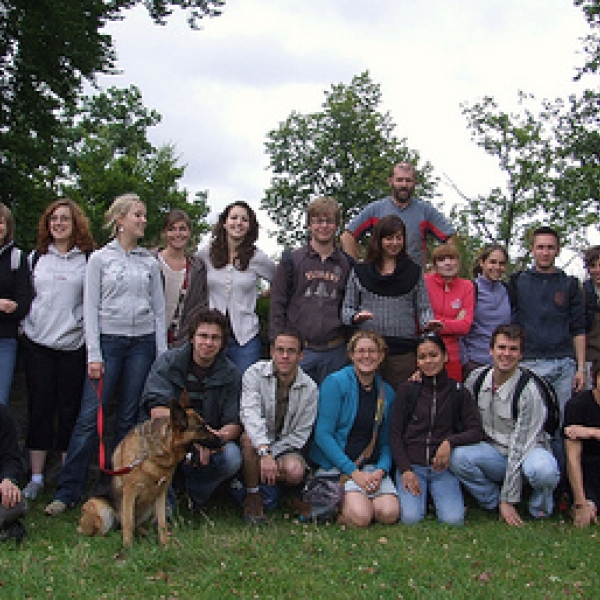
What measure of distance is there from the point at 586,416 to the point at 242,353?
3.02 meters

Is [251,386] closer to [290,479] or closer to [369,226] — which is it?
[290,479]

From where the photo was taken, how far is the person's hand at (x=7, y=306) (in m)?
6.61

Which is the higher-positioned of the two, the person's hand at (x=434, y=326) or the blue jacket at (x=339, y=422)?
the person's hand at (x=434, y=326)

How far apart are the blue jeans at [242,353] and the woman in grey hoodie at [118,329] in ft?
2.02

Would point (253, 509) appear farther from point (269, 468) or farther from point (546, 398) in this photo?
point (546, 398)

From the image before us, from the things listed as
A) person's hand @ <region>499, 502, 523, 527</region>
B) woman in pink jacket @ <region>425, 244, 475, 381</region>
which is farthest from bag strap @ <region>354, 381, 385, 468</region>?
person's hand @ <region>499, 502, 523, 527</region>

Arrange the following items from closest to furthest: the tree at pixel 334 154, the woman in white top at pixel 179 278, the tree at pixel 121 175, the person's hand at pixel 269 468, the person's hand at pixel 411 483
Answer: the person's hand at pixel 269 468 → the person's hand at pixel 411 483 → the woman in white top at pixel 179 278 → the tree at pixel 121 175 → the tree at pixel 334 154

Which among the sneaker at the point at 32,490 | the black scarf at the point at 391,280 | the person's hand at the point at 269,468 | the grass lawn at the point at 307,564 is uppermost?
the black scarf at the point at 391,280

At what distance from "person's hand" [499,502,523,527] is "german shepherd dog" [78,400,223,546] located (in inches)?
99.1

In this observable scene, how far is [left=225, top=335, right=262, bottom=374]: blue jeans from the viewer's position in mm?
6977

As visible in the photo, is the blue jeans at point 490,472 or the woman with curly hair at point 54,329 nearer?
the blue jeans at point 490,472

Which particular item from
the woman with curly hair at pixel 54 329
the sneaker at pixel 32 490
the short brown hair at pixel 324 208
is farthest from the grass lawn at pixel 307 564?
the short brown hair at pixel 324 208

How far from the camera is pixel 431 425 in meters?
6.62

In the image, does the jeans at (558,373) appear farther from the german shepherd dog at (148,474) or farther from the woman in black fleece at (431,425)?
the german shepherd dog at (148,474)
